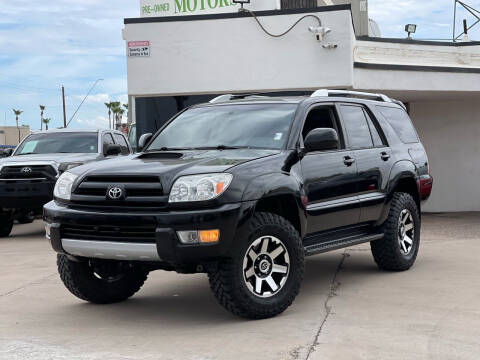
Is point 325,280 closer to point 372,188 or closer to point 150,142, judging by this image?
point 372,188

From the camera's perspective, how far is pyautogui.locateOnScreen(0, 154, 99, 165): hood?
1273 cm

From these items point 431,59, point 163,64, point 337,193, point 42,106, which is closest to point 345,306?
point 337,193

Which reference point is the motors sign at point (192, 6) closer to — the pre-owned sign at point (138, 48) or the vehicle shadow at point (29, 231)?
the pre-owned sign at point (138, 48)

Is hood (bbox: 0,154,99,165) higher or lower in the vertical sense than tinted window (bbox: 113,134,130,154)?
lower

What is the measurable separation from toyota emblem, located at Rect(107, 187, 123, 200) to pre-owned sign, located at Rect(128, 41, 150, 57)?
971cm

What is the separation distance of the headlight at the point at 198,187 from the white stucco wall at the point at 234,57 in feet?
30.0

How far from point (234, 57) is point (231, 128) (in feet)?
26.9

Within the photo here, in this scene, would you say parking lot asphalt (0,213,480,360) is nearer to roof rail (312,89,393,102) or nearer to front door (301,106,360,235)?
front door (301,106,360,235)

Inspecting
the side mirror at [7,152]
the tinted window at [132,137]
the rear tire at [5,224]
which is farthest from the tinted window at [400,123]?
the tinted window at [132,137]

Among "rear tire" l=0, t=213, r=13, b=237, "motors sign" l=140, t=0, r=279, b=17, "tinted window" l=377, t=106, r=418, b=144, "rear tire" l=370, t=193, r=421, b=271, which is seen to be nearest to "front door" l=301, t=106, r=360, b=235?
"rear tire" l=370, t=193, r=421, b=271

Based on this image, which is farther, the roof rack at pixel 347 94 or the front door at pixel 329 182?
the roof rack at pixel 347 94

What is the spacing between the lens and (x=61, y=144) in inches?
543

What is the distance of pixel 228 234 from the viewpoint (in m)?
5.59

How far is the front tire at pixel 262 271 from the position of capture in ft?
18.7
